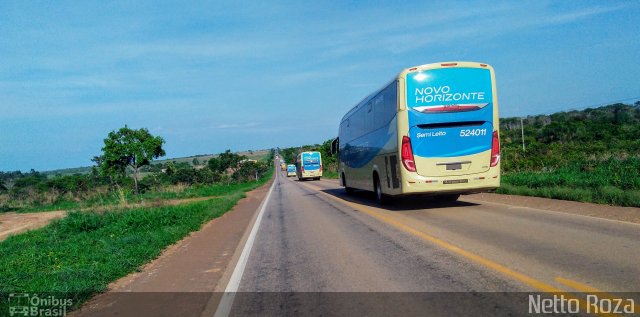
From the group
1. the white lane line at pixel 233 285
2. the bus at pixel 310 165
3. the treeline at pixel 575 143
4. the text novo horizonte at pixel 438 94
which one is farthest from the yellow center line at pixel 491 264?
the bus at pixel 310 165

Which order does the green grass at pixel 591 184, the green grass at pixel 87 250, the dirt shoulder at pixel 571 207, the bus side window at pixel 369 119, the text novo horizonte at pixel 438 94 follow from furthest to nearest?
the bus side window at pixel 369 119, the text novo horizonte at pixel 438 94, the green grass at pixel 591 184, the dirt shoulder at pixel 571 207, the green grass at pixel 87 250

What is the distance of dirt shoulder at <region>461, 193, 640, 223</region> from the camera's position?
973 centimetres

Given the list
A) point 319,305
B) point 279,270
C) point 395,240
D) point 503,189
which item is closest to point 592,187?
point 503,189

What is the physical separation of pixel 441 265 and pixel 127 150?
117ft

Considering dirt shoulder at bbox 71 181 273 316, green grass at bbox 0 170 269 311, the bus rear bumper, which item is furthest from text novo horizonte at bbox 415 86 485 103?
green grass at bbox 0 170 269 311

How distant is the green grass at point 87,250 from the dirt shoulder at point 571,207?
9.31 meters

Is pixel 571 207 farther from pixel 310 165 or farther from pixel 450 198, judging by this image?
pixel 310 165

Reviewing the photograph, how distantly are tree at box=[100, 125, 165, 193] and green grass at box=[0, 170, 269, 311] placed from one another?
22135mm

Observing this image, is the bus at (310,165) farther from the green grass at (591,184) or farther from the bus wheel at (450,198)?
the bus wheel at (450,198)

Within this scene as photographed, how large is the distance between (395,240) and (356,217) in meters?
4.29

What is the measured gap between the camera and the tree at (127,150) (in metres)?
37.6

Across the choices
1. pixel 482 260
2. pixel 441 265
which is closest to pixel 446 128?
pixel 482 260

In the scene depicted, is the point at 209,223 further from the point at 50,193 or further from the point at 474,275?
the point at 50,193

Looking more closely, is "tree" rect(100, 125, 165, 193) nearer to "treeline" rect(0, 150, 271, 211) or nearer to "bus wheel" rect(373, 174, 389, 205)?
"treeline" rect(0, 150, 271, 211)
